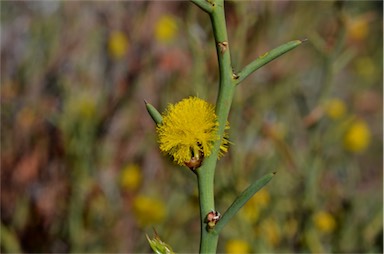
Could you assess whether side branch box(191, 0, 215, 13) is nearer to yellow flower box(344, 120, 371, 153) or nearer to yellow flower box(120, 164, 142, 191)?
yellow flower box(120, 164, 142, 191)

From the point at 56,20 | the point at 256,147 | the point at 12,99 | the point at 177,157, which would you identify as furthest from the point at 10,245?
the point at 177,157

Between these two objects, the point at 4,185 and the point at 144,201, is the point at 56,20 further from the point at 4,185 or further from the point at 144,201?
the point at 144,201

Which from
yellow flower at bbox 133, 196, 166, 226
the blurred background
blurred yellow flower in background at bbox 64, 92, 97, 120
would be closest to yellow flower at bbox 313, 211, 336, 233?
the blurred background

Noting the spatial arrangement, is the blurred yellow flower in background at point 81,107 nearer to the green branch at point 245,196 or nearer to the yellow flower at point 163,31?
the yellow flower at point 163,31

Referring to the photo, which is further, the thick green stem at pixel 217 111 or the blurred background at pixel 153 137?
the blurred background at pixel 153 137

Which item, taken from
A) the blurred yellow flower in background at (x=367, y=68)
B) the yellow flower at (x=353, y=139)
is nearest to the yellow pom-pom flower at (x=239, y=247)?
the yellow flower at (x=353, y=139)

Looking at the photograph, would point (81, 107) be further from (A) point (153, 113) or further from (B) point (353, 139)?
(A) point (153, 113)

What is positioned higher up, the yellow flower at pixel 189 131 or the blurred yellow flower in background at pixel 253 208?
the blurred yellow flower in background at pixel 253 208

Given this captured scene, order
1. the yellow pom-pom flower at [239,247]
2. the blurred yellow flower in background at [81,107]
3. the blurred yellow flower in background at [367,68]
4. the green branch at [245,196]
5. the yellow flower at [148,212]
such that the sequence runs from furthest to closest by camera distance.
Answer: the blurred yellow flower in background at [367,68], the blurred yellow flower in background at [81,107], the yellow flower at [148,212], the yellow pom-pom flower at [239,247], the green branch at [245,196]
